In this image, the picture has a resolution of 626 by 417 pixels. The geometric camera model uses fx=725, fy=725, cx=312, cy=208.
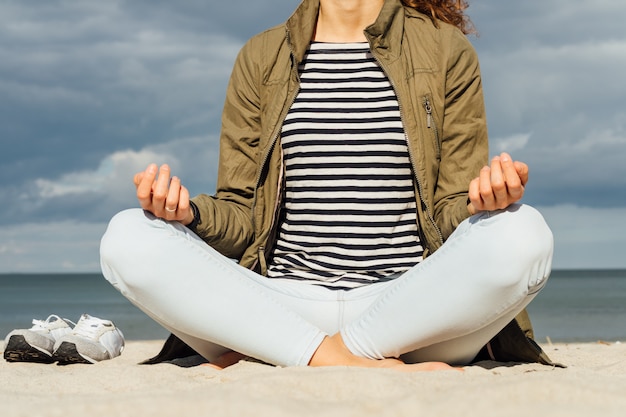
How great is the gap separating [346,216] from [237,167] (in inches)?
22.0

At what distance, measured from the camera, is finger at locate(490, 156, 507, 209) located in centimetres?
232

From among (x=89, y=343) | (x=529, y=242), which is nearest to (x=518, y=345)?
(x=529, y=242)

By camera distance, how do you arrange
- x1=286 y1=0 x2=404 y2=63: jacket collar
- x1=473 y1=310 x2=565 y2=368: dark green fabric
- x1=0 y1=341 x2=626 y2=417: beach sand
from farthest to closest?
x1=286 y1=0 x2=404 y2=63: jacket collar → x1=473 y1=310 x2=565 y2=368: dark green fabric → x1=0 y1=341 x2=626 y2=417: beach sand

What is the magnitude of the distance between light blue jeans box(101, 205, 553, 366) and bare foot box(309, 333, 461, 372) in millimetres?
33

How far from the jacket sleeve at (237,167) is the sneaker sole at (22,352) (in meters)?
1.01

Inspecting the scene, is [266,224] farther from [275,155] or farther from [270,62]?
[270,62]

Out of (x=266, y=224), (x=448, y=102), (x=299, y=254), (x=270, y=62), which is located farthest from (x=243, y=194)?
(x=448, y=102)

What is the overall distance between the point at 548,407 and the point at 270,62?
6.90ft

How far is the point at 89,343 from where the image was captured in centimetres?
331

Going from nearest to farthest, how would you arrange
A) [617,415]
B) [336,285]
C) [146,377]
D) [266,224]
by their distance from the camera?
[617,415] < [146,377] < [336,285] < [266,224]

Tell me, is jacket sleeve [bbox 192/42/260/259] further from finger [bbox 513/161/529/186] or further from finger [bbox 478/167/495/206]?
finger [bbox 513/161/529/186]

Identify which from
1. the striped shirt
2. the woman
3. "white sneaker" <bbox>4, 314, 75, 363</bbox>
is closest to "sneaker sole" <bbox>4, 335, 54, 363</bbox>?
"white sneaker" <bbox>4, 314, 75, 363</bbox>

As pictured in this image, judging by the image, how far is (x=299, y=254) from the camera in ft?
9.87

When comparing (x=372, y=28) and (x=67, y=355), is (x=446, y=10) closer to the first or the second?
(x=372, y=28)
